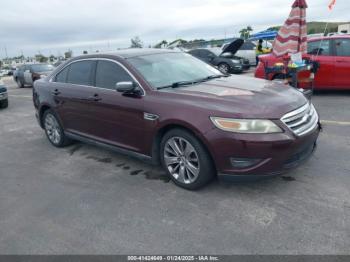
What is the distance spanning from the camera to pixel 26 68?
1864 centimetres

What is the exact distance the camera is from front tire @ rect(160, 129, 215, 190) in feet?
11.4

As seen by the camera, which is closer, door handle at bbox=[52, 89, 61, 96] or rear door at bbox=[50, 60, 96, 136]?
rear door at bbox=[50, 60, 96, 136]

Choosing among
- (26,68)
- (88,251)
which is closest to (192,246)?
(88,251)

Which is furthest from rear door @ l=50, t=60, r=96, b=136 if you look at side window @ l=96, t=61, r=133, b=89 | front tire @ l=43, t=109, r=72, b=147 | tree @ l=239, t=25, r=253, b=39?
tree @ l=239, t=25, r=253, b=39

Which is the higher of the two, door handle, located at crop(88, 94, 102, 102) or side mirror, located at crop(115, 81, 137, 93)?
side mirror, located at crop(115, 81, 137, 93)

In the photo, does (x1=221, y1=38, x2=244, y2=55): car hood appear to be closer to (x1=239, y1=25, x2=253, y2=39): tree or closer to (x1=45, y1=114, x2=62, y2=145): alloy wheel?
(x1=45, y1=114, x2=62, y2=145): alloy wheel

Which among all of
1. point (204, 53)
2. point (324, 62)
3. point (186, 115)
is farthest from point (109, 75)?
point (204, 53)

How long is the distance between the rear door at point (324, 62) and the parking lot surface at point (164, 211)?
3924mm

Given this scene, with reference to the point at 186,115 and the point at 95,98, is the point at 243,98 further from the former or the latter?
the point at 95,98

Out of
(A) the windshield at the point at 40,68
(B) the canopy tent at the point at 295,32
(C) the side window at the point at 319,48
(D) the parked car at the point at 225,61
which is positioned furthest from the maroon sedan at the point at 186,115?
(A) the windshield at the point at 40,68

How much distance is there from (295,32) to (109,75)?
5.22m

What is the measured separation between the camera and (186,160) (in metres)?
3.68

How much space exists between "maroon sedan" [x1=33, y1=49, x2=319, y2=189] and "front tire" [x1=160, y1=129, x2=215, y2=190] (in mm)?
11

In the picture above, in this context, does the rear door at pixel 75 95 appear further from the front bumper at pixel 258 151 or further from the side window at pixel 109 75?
the front bumper at pixel 258 151
